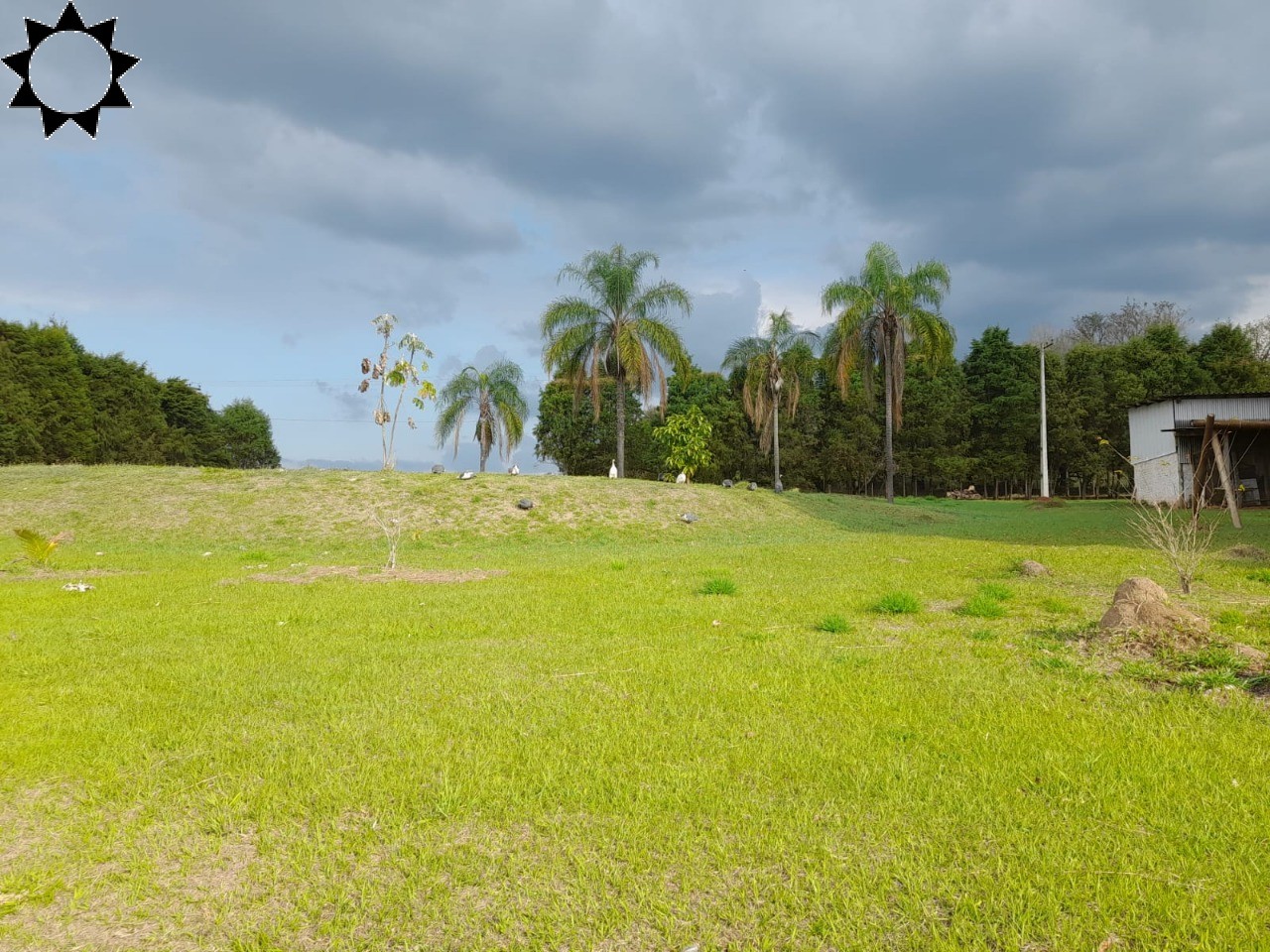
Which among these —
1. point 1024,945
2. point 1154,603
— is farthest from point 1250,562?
point 1024,945

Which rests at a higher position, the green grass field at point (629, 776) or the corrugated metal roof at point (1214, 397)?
the corrugated metal roof at point (1214, 397)

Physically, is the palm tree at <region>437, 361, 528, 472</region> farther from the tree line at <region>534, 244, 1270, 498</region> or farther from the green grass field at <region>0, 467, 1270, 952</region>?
the green grass field at <region>0, 467, 1270, 952</region>

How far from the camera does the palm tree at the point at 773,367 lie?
3350cm

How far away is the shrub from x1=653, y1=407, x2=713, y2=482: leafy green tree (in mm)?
31031

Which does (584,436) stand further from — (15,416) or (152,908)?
(152,908)

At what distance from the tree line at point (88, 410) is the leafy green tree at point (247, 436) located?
2.07 m

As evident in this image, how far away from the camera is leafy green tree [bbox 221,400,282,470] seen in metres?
54.2

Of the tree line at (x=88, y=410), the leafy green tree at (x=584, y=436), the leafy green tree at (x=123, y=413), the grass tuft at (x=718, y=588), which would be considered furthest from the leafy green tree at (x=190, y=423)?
the grass tuft at (x=718, y=588)

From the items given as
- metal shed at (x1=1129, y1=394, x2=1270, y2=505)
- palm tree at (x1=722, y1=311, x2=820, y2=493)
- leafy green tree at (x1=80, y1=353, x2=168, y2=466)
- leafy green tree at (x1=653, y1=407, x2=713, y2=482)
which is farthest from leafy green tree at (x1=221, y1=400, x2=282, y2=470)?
metal shed at (x1=1129, y1=394, x2=1270, y2=505)

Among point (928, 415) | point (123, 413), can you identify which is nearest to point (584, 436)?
→ point (928, 415)

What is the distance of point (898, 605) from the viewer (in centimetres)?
761

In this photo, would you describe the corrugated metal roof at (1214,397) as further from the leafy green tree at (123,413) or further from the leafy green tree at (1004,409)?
the leafy green tree at (123,413)

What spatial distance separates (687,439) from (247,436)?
3662 centimetres

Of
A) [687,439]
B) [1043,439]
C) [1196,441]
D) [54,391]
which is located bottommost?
[1196,441]
